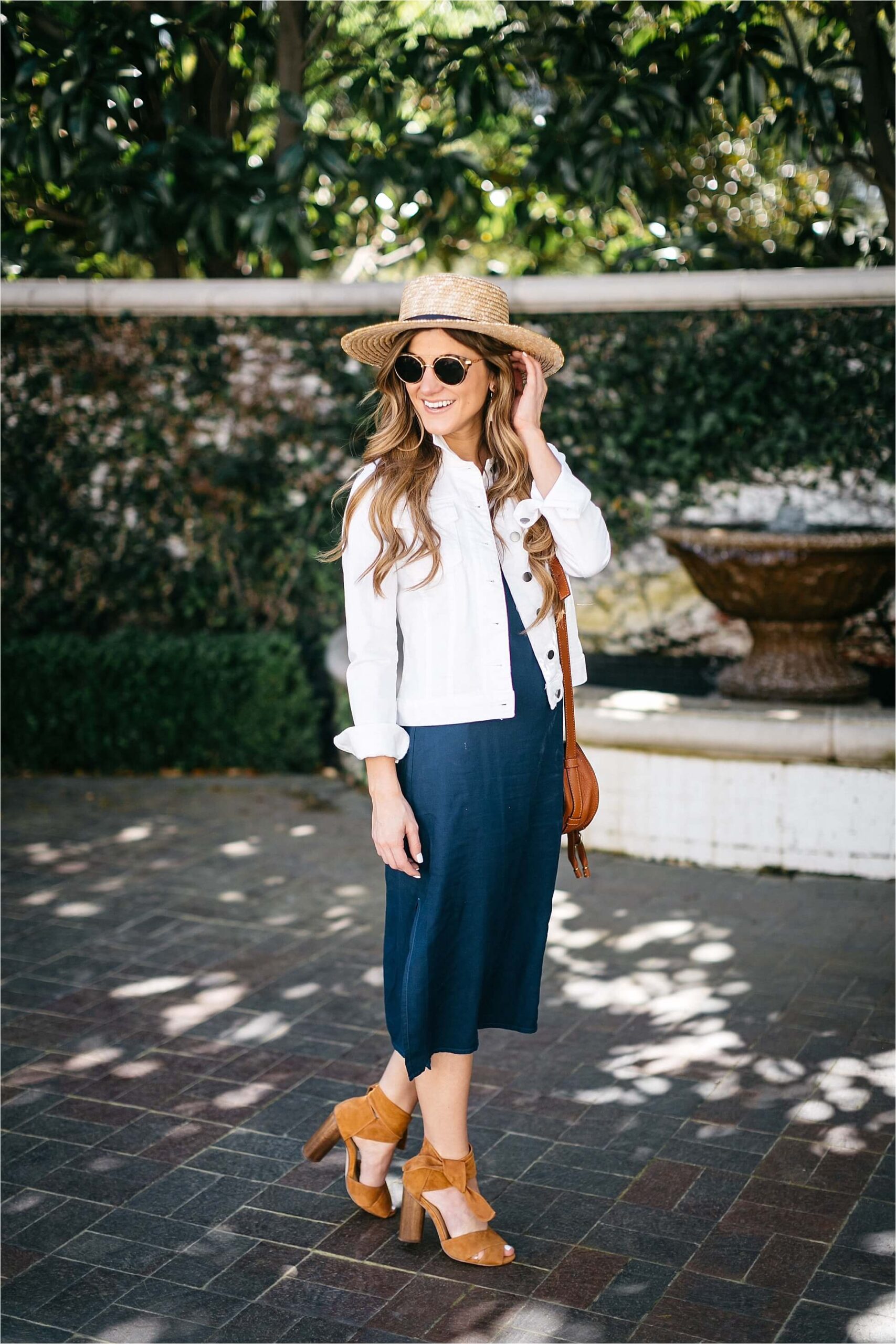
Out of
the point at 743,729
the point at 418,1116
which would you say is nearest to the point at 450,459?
the point at 418,1116

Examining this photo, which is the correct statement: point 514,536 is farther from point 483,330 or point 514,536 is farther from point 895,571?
point 895,571

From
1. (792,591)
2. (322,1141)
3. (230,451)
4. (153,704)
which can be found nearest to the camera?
(322,1141)

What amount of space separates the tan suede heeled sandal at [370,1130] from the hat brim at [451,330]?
176 centimetres

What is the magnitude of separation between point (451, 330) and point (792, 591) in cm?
A: 368

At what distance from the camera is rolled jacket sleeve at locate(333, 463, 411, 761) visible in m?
2.89

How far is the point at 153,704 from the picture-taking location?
753 cm

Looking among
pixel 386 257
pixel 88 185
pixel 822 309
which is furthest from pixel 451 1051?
pixel 386 257

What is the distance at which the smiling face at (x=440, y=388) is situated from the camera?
292 centimetres

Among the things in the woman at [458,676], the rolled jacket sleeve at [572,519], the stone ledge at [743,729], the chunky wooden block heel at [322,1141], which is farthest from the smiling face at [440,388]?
the stone ledge at [743,729]

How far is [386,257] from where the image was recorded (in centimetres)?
938

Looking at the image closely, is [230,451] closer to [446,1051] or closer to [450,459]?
[450,459]

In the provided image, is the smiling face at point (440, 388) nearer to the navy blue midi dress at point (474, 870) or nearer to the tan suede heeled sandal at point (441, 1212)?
the navy blue midi dress at point (474, 870)

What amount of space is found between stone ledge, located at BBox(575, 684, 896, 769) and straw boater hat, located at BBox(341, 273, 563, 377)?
3.15 metres

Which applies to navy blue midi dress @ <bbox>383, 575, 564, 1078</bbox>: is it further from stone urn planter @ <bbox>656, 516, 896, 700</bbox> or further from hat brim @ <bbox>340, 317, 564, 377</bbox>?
stone urn planter @ <bbox>656, 516, 896, 700</bbox>
